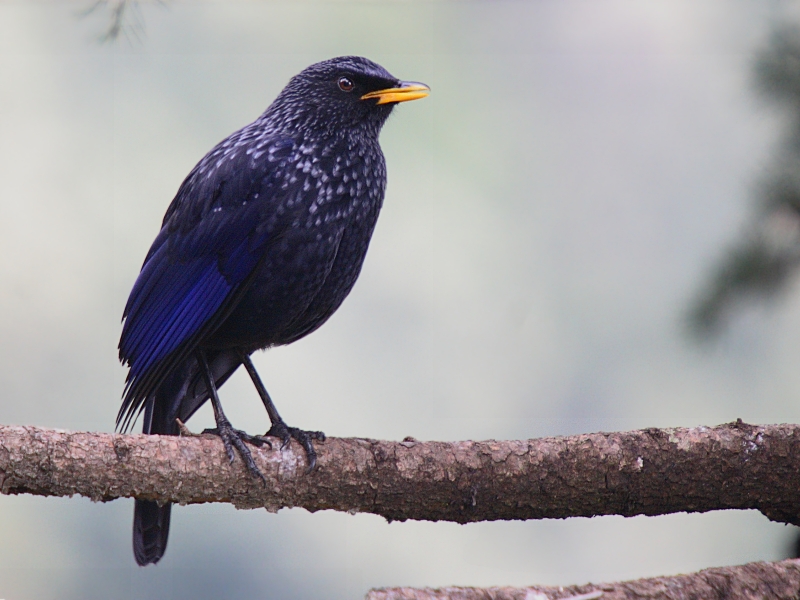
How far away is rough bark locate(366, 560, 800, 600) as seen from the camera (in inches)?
66.6

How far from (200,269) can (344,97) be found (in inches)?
27.3

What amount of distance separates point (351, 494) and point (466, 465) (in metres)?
0.30

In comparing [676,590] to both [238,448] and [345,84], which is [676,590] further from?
[345,84]

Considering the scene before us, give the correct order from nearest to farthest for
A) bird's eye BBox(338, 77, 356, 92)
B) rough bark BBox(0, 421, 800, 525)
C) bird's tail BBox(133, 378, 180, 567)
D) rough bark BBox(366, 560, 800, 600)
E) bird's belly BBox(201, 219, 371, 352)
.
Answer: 1. rough bark BBox(366, 560, 800, 600)
2. rough bark BBox(0, 421, 800, 525)
3. bird's belly BBox(201, 219, 371, 352)
4. bird's tail BBox(133, 378, 180, 567)
5. bird's eye BBox(338, 77, 356, 92)

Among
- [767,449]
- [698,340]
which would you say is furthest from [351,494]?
[698,340]

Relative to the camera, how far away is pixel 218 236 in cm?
246

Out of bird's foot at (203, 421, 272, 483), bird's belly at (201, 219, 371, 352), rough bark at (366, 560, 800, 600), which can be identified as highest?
bird's belly at (201, 219, 371, 352)

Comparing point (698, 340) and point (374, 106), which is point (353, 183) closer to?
point (374, 106)

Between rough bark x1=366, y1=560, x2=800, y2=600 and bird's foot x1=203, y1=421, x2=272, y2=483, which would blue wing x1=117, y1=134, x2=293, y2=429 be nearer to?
bird's foot x1=203, y1=421, x2=272, y2=483

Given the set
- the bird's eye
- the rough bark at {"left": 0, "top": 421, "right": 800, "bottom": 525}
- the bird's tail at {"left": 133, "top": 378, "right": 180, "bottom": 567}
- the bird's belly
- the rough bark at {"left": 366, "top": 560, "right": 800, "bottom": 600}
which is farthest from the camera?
the bird's eye

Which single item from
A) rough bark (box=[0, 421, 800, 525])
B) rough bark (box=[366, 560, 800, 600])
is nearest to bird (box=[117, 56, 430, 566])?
rough bark (box=[0, 421, 800, 525])

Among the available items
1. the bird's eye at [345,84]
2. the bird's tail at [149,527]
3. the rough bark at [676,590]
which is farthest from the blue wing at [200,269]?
the rough bark at [676,590]

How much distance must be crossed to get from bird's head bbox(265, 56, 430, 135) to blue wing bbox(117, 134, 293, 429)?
0.16 m

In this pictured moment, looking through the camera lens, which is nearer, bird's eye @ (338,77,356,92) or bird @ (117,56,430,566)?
bird @ (117,56,430,566)
